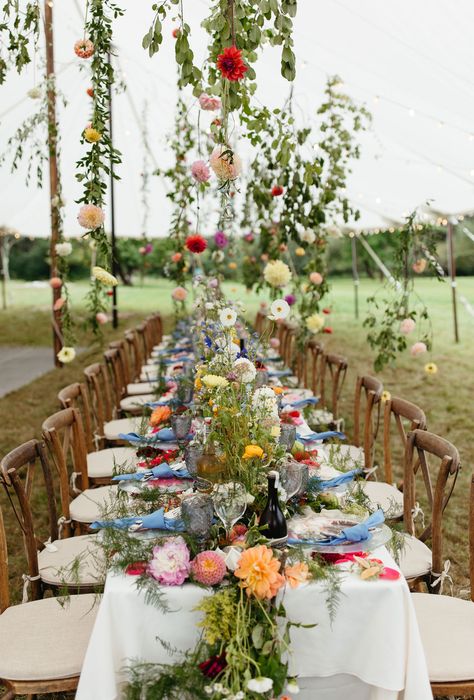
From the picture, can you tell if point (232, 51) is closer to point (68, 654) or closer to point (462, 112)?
point (68, 654)

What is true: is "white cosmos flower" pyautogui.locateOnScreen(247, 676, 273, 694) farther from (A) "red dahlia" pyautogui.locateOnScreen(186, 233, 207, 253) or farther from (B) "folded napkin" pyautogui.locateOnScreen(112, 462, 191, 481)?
(A) "red dahlia" pyautogui.locateOnScreen(186, 233, 207, 253)

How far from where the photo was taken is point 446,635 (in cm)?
195

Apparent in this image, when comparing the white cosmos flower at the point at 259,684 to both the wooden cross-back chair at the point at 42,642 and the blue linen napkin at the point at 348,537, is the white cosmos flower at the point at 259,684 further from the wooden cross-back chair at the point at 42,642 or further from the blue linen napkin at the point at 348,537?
the wooden cross-back chair at the point at 42,642

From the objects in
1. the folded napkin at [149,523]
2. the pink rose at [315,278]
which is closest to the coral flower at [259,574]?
the folded napkin at [149,523]

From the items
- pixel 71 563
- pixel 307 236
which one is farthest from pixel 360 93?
pixel 71 563

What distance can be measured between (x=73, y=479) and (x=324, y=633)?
66.1 inches

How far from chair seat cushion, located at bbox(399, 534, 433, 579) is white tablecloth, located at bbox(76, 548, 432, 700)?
53cm

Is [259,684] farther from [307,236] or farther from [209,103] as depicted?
[307,236]

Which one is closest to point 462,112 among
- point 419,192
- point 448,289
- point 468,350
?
point 419,192

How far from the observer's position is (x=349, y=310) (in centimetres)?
1639

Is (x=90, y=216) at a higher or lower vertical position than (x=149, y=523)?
higher

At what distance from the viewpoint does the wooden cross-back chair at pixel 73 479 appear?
9.27ft

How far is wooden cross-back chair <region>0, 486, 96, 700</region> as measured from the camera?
1.81m

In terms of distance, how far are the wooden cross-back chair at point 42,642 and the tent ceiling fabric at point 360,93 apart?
3.10 metres
